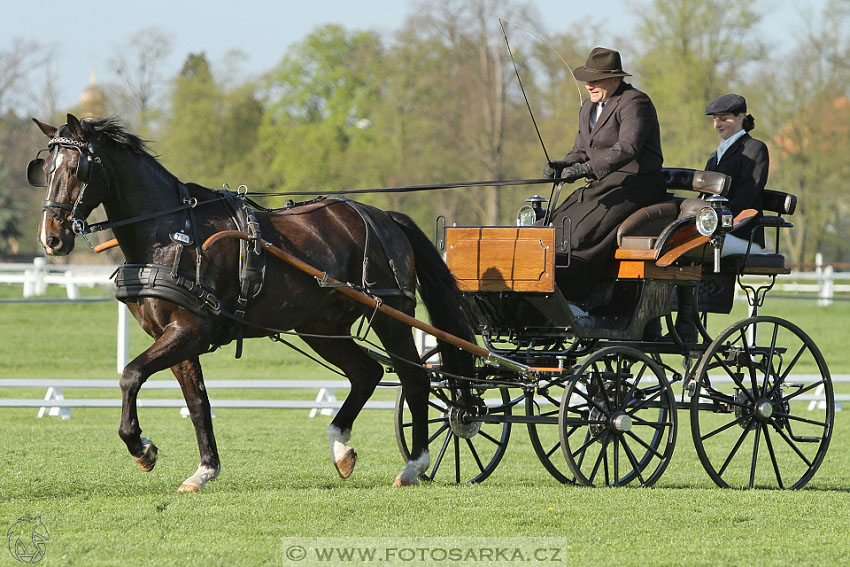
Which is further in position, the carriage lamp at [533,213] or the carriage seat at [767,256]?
the carriage lamp at [533,213]

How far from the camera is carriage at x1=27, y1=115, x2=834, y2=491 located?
6.26m

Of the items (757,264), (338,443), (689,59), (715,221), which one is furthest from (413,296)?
(689,59)

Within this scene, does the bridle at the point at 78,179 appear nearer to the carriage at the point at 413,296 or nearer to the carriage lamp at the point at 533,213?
the carriage at the point at 413,296

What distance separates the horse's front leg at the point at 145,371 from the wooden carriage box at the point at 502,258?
1803 millimetres

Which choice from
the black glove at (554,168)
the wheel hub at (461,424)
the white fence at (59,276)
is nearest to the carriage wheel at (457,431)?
the wheel hub at (461,424)

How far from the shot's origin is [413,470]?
7148mm

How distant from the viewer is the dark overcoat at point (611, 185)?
7.25 m

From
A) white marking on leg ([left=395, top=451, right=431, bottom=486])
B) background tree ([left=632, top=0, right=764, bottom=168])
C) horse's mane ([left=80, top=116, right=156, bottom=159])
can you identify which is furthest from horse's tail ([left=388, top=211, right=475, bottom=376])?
background tree ([left=632, top=0, right=764, bottom=168])

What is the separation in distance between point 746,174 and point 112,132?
4123 millimetres

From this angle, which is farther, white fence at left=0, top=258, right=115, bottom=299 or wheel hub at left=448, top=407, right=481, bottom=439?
white fence at left=0, top=258, right=115, bottom=299

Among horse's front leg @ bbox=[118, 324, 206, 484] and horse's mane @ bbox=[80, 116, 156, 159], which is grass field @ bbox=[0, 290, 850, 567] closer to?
horse's front leg @ bbox=[118, 324, 206, 484]

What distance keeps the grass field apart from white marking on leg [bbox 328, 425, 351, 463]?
0.18 m

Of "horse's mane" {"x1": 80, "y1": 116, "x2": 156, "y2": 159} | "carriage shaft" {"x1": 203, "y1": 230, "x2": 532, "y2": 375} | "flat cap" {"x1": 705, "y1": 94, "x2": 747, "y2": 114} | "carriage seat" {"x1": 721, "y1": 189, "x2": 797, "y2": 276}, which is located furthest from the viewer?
"flat cap" {"x1": 705, "y1": 94, "x2": 747, "y2": 114}

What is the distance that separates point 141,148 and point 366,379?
211 cm
